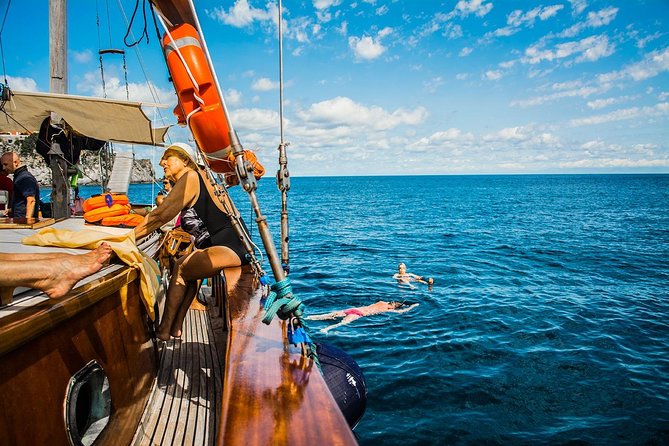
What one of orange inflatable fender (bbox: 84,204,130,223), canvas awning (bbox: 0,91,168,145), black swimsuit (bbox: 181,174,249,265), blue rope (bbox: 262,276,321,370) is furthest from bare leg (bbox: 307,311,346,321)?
blue rope (bbox: 262,276,321,370)

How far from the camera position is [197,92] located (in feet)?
10.5

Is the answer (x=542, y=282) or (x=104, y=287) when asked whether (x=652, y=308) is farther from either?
(x=104, y=287)

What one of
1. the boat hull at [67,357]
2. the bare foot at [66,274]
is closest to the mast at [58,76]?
the boat hull at [67,357]

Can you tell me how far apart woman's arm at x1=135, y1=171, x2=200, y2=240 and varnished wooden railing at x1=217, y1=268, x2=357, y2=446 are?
44.1 inches

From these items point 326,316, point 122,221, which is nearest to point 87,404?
point 122,221

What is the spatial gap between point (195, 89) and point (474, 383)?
780cm

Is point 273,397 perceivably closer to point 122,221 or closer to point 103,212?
point 122,221

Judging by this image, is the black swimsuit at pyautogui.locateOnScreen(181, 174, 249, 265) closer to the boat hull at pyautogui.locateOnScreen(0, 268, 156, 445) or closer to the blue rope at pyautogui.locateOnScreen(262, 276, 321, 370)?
the boat hull at pyautogui.locateOnScreen(0, 268, 156, 445)

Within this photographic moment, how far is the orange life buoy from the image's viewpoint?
10.7 ft

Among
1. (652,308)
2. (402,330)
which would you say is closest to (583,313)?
(652,308)

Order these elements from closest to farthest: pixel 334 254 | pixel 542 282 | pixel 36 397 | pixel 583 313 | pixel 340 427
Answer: pixel 340 427 → pixel 36 397 → pixel 583 313 → pixel 542 282 → pixel 334 254

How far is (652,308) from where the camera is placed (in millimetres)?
12828

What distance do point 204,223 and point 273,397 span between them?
2251 mm

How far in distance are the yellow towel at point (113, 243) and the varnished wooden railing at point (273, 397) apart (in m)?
0.75
